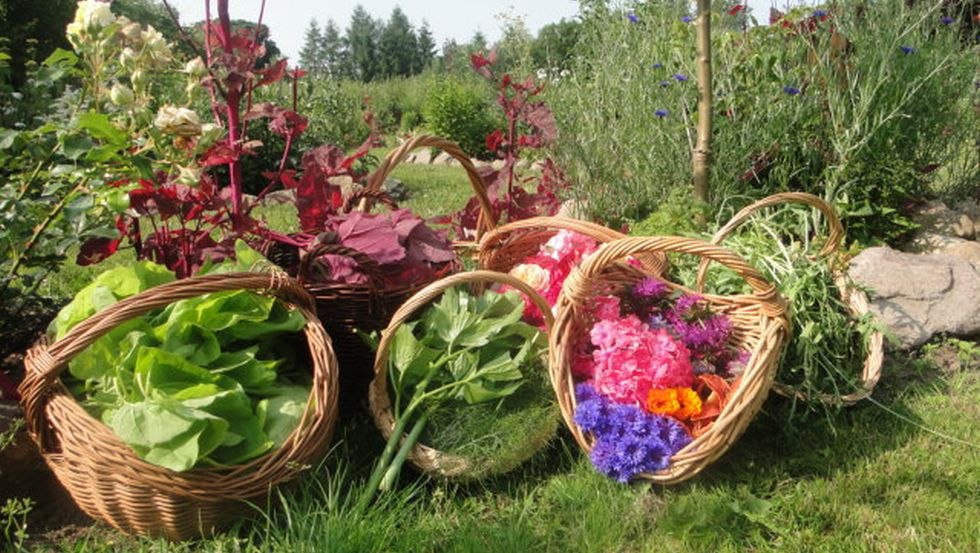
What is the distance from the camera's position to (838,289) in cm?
244

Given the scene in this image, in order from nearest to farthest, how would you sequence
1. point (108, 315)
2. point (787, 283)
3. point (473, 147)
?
point (108, 315), point (787, 283), point (473, 147)

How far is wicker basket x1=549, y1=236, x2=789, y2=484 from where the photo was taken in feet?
5.99

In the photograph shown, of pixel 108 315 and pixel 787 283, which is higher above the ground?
pixel 108 315

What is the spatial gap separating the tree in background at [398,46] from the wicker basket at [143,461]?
4754cm

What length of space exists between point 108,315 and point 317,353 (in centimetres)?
45

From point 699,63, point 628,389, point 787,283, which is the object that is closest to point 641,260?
point 787,283

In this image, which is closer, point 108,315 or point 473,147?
point 108,315

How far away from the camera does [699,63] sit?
301cm

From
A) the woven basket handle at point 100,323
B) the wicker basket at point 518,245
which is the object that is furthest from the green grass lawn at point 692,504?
the wicker basket at point 518,245

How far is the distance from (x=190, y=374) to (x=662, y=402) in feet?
3.80

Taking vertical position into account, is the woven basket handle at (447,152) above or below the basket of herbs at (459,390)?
above

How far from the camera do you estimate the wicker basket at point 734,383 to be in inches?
71.9

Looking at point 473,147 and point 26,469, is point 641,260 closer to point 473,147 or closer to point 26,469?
point 26,469

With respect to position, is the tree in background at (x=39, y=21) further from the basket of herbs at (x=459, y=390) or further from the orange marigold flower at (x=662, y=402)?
the orange marigold flower at (x=662, y=402)
